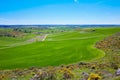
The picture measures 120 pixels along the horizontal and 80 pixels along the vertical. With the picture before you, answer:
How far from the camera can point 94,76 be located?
69.8 feet

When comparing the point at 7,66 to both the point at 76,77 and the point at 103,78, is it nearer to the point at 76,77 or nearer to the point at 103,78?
the point at 76,77

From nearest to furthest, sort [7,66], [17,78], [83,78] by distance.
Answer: [83,78], [17,78], [7,66]

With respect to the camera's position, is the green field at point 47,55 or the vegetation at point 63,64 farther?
the green field at point 47,55

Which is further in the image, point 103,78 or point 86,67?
point 86,67

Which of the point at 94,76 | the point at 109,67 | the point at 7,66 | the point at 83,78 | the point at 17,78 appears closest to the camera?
the point at 94,76

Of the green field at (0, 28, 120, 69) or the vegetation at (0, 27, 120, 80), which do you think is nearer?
the vegetation at (0, 27, 120, 80)

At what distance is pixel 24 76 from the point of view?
87.4 ft

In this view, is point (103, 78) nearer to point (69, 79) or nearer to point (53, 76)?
point (69, 79)

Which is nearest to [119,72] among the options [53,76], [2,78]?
[53,76]

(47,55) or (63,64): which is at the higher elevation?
(63,64)

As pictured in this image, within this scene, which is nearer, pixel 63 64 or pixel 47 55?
pixel 63 64

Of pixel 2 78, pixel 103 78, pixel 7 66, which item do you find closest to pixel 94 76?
pixel 103 78

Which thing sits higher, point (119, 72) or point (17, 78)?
point (119, 72)

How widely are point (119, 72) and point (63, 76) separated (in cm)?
719
